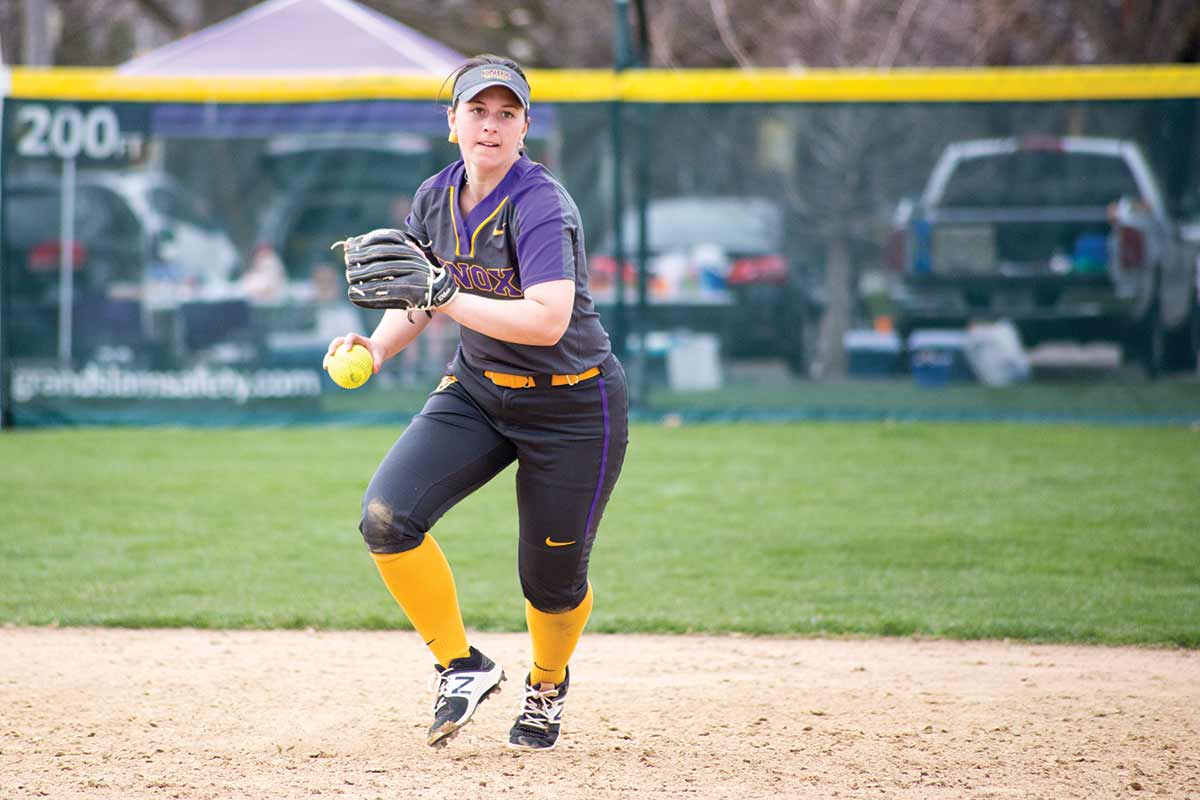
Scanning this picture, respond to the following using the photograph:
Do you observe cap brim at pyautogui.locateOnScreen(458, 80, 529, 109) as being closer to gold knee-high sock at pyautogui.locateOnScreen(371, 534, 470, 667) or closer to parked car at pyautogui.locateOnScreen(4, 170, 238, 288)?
gold knee-high sock at pyautogui.locateOnScreen(371, 534, 470, 667)

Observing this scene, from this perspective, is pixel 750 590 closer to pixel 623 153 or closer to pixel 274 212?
pixel 623 153

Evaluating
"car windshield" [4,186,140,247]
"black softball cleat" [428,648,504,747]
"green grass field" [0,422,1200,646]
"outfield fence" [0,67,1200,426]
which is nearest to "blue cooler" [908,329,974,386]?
"outfield fence" [0,67,1200,426]

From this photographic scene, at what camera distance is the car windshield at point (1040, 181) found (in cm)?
945

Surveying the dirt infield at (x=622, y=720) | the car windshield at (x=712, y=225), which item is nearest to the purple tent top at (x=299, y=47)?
the car windshield at (x=712, y=225)

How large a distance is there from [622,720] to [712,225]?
6146 mm

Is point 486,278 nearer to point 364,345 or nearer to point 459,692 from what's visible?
point 364,345

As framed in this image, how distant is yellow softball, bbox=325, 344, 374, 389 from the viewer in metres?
3.52

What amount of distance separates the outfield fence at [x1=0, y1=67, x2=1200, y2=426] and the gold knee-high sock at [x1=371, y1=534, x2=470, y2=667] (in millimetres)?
6169

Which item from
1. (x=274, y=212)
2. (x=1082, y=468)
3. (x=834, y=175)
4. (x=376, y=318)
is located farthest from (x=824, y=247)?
(x=274, y=212)

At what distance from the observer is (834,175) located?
976cm

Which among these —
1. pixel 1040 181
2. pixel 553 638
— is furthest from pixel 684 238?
pixel 553 638

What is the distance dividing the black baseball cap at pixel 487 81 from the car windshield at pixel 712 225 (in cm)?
639

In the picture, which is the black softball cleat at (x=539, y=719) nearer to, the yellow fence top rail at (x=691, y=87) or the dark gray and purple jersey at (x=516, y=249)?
Result: the dark gray and purple jersey at (x=516, y=249)

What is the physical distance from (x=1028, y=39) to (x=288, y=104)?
10686 mm
